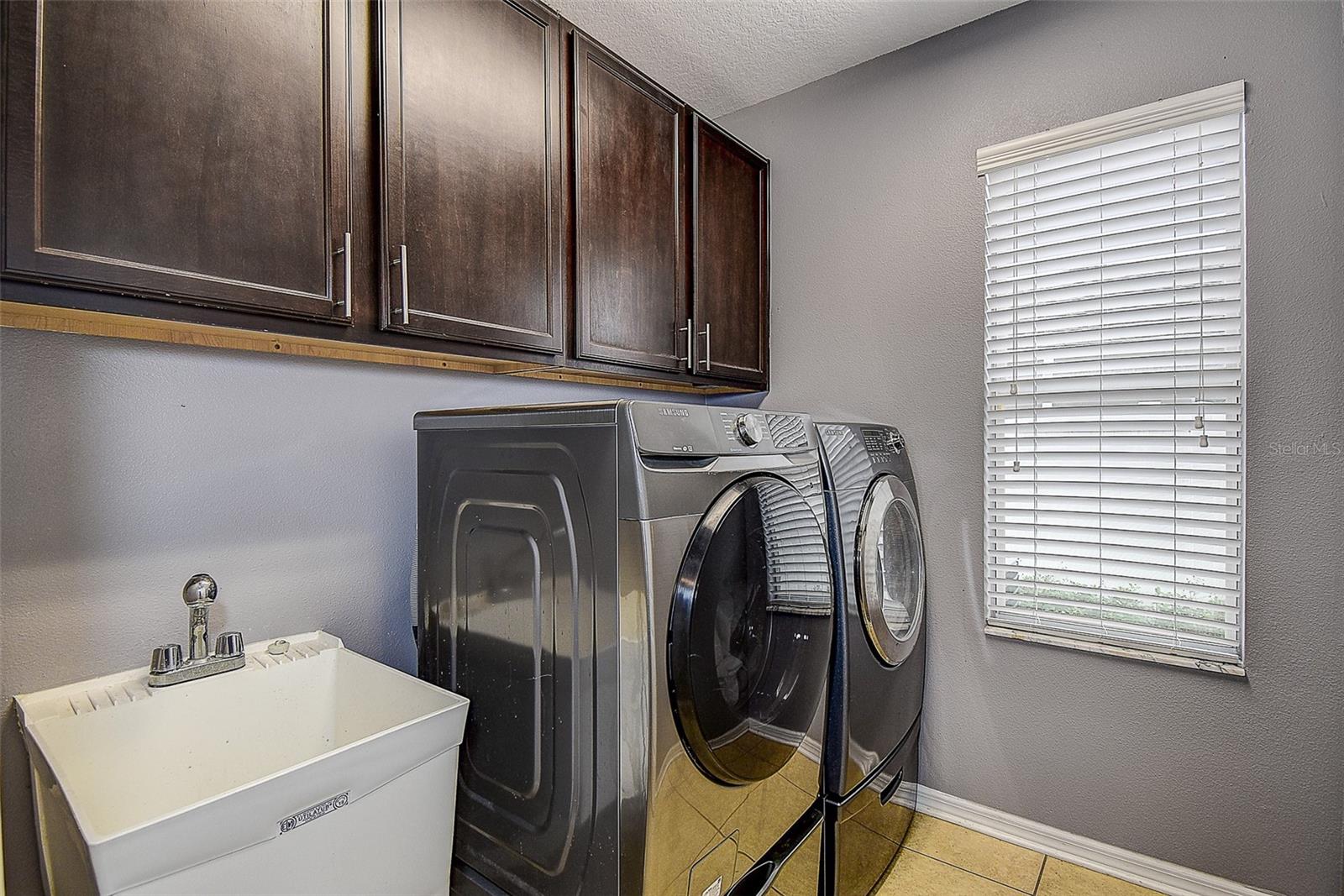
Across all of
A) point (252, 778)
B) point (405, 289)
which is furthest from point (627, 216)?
point (252, 778)

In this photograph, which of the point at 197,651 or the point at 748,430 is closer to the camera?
the point at 197,651

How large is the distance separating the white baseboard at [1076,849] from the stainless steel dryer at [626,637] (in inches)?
33.1

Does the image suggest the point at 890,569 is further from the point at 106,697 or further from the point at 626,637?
the point at 106,697

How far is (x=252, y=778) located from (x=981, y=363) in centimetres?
224

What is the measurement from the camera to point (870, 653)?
1.74 meters

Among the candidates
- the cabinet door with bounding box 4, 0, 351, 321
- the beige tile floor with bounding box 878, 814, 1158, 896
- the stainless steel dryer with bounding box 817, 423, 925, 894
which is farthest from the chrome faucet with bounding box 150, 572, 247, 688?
the beige tile floor with bounding box 878, 814, 1158, 896

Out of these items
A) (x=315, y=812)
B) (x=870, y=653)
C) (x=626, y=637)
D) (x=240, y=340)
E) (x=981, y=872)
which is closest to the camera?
(x=315, y=812)

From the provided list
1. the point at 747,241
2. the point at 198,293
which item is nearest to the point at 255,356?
the point at 198,293

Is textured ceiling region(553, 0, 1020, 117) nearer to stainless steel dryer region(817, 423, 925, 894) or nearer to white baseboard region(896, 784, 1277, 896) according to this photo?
stainless steel dryer region(817, 423, 925, 894)

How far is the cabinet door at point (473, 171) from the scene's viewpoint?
124cm

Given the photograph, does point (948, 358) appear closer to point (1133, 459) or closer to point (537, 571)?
point (1133, 459)

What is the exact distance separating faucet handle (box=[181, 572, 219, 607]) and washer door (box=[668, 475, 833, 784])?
2.96ft

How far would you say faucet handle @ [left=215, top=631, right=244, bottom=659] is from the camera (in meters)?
1.25

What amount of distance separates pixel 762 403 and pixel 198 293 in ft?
6.55
